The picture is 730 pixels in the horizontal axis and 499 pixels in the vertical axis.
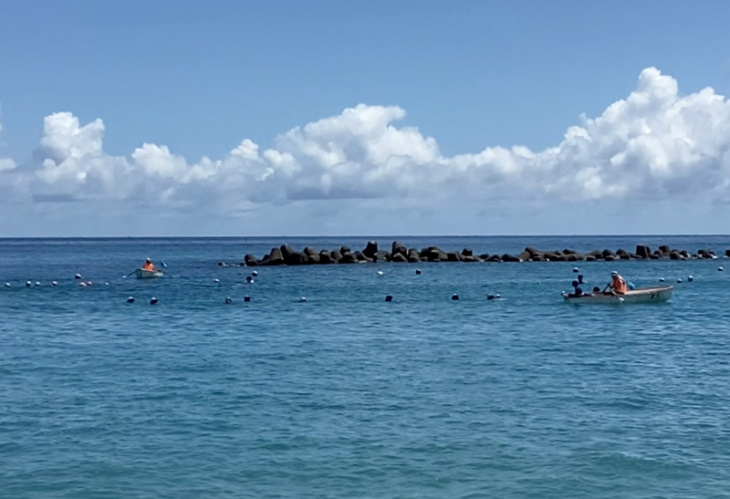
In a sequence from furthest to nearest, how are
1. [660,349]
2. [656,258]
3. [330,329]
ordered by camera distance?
[656,258] < [330,329] < [660,349]

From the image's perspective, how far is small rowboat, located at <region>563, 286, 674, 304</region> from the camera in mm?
52844

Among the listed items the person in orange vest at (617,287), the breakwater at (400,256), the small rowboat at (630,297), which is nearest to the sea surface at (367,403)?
the small rowboat at (630,297)

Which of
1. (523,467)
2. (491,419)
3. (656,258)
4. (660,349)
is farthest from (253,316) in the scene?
(656,258)

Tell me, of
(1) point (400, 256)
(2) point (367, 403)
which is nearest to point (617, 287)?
(2) point (367, 403)

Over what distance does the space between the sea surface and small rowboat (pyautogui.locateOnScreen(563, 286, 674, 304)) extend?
2.00 ft

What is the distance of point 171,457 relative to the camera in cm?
2073

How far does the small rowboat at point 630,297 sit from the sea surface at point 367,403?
0.61 m

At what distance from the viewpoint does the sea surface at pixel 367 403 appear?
19.3m

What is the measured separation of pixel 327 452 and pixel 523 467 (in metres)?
4.31

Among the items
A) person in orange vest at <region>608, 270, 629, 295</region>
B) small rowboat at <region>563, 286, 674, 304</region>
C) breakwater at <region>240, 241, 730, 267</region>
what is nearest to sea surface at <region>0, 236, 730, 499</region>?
small rowboat at <region>563, 286, 674, 304</region>

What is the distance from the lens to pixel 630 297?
53.4m

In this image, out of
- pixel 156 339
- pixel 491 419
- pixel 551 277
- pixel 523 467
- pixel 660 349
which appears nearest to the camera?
pixel 523 467

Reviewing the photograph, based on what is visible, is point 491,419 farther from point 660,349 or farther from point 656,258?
point 656,258

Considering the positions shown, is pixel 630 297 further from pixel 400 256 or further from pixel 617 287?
pixel 400 256
